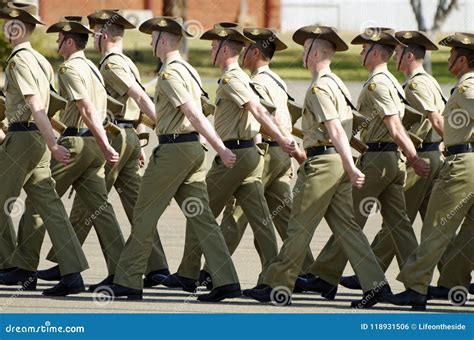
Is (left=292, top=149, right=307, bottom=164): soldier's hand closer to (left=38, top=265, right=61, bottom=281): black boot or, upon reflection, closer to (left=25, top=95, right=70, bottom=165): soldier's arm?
(left=25, top=95, right=70, bottom=165): soldier's arm

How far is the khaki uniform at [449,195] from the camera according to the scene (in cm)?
1105

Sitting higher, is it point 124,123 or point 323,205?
point 124,123

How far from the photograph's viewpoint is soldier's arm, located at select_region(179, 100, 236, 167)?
11.0m

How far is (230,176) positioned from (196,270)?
2.76 ft

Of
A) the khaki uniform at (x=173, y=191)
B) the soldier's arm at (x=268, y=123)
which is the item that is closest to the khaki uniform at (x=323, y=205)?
the soldier's arm at (x=268, y=123)

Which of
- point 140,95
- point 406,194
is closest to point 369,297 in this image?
point 406,194

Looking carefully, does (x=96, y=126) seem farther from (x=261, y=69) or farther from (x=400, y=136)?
(x=400, y=136)

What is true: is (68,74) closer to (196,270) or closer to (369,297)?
(196,270)

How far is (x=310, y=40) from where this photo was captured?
11.4 m

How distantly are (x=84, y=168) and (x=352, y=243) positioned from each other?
84.1 inches

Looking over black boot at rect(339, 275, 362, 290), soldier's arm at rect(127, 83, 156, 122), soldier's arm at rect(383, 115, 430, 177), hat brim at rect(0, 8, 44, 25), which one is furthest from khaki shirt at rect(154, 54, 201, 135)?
black boot at rect(339, 275, 362, 290)

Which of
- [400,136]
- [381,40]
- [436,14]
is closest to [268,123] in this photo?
[400,136]

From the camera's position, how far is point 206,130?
36.0 ft

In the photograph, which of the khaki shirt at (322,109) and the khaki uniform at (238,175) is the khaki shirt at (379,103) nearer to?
the khaki shirt at (322,109)
